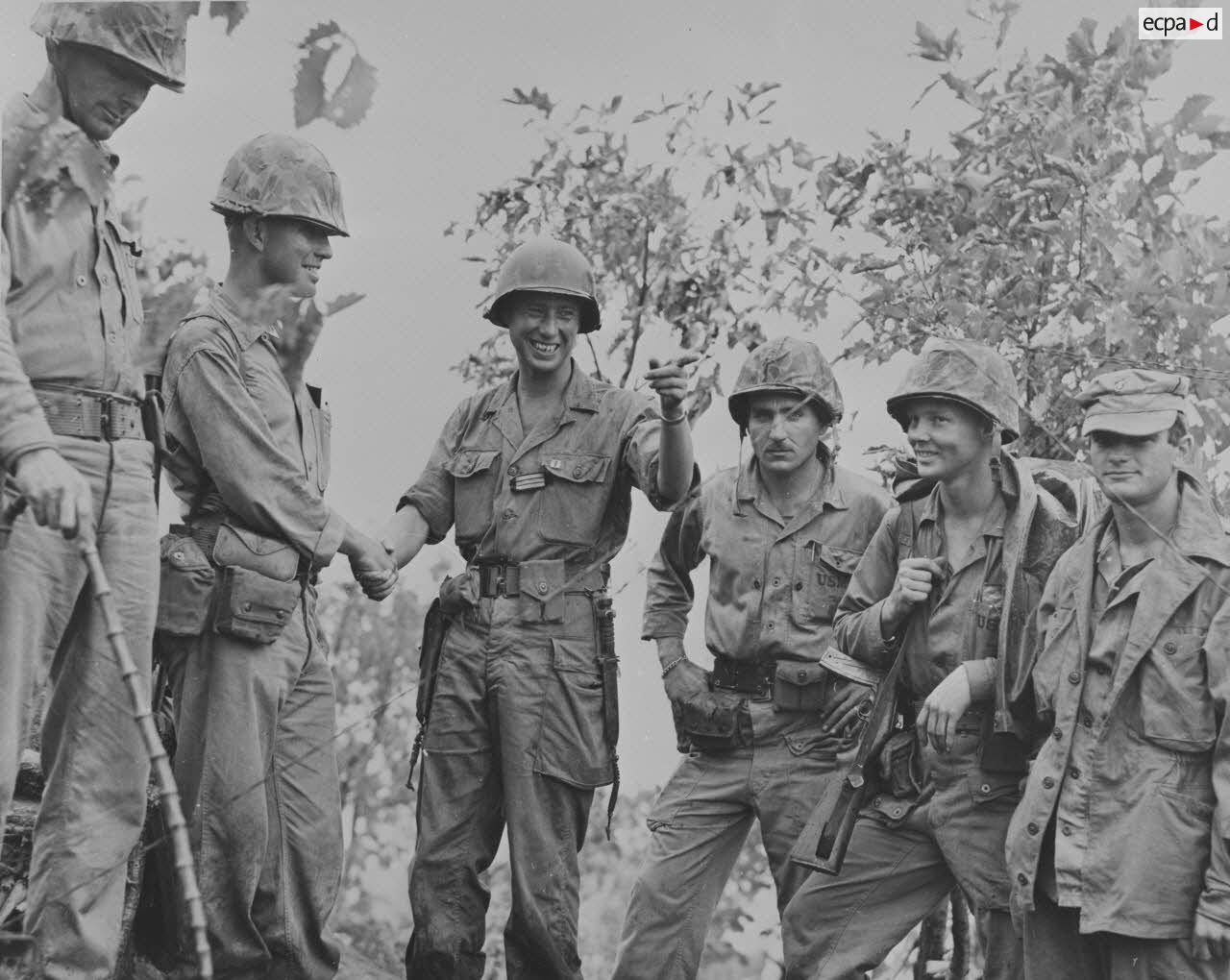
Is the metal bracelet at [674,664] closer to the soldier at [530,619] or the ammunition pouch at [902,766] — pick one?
Result: the soldier at [530,619]

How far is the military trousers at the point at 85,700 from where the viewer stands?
4.59m

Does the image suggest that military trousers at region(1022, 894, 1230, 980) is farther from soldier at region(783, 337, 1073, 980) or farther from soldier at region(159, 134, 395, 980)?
soldier at region(159, 134, 395, 980)

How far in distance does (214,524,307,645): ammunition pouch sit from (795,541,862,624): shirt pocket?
72.6 inches

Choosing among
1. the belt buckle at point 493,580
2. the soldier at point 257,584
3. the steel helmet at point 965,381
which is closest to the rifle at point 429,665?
the belt buckle at point 493,580

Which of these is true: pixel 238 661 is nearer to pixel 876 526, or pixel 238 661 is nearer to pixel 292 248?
pixel 292 248

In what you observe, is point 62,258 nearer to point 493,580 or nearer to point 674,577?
point 493,580

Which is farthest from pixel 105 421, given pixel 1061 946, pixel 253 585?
pixel 1061 946

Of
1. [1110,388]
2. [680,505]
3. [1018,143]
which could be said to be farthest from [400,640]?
[1110,388]

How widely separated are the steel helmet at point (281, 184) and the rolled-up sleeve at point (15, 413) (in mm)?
1377

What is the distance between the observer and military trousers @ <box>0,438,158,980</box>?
459 cm

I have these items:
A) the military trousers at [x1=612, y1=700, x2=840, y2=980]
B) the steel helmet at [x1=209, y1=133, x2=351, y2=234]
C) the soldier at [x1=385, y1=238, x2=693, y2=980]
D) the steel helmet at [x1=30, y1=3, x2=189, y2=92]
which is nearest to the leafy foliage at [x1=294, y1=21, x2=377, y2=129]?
the steel helmet at [x1=30, y1=3, x2=189, y2=92]

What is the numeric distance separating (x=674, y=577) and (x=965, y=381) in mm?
1590

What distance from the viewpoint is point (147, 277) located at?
5.63 metres

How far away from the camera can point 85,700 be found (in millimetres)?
4762
